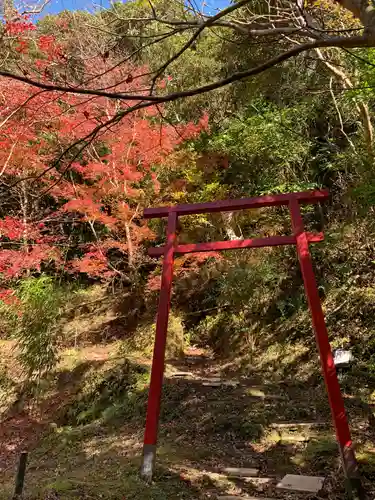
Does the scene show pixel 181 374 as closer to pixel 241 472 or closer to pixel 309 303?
pixel 241 472

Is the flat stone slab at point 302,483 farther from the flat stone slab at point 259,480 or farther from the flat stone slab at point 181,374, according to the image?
the flat stone slab at point 181,374

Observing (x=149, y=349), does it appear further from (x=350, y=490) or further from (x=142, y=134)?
(x=350, y=490)

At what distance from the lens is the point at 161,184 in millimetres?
10820

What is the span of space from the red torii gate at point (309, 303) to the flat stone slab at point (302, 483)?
0.88ft

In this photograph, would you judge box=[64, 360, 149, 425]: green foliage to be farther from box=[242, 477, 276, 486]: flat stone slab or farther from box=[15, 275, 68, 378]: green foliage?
box=[242, 477, 276, 486]: flat stone slab

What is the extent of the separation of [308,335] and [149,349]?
12.1ft

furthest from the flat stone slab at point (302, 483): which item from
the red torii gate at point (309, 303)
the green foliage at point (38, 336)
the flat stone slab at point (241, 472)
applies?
the green foliage at point (38, 336)

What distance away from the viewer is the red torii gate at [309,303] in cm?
390

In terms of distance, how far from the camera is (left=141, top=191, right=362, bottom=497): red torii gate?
3.90 metres

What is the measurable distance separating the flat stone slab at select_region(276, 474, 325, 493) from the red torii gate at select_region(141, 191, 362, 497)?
0.27m

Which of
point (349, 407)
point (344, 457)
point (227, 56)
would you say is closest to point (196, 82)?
point (227, 56)

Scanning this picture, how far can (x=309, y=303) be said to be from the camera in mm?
4461

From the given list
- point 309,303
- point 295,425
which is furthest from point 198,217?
point 309,303

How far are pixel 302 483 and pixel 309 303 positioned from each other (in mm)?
1695
